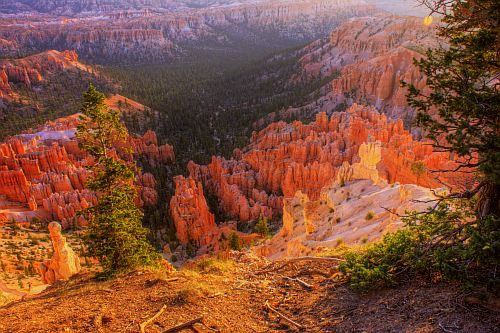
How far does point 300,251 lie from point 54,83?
70.8 meters

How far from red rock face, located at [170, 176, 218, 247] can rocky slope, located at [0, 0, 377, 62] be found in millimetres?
110655

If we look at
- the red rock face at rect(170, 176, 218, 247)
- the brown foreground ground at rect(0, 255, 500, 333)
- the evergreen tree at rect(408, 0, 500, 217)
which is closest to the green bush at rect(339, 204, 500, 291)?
the brown foreground ground at rect(0, 255, 500, 333)

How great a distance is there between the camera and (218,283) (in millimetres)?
8648

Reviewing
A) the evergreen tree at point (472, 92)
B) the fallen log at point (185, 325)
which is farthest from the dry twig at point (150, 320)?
the evergreen tree at point (472, 92)

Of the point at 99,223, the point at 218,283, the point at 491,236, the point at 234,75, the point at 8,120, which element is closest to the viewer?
the point at 491,236

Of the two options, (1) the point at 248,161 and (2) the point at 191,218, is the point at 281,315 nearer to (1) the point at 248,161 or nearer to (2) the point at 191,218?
(2) the point at 191,218

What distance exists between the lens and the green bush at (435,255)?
5.32 metres

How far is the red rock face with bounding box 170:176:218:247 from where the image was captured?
104ft

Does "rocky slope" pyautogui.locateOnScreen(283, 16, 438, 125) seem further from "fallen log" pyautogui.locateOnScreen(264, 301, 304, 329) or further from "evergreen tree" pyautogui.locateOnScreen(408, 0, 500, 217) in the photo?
"fallen log" pyautogui.locateOnScreen(264, 301, 304, 329)

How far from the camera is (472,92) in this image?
5598 mm

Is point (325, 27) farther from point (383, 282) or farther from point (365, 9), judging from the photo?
point (383, 282)

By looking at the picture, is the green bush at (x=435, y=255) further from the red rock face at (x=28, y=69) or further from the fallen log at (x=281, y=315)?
the red rock face at (x=28, y=69)

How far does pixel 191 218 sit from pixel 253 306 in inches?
997

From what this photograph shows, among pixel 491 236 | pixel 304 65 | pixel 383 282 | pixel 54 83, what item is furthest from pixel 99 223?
pixel 304 65
